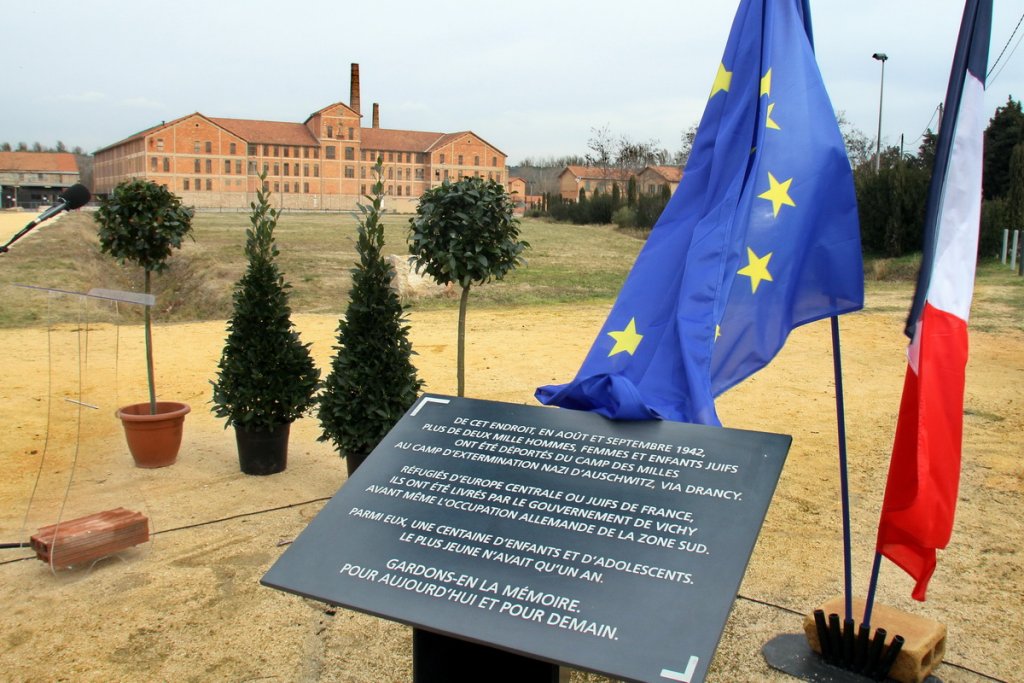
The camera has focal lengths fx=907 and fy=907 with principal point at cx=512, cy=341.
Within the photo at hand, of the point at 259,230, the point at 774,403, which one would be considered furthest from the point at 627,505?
the point at 774,403

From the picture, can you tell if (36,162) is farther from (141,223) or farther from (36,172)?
(141,223)

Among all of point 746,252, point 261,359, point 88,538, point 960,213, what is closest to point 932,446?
point 960,213

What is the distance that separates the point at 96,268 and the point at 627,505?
2328cm

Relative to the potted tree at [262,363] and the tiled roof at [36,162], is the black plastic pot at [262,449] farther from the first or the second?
the tiled roof at [36,162]

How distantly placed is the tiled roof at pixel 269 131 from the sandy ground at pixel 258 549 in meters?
75.2

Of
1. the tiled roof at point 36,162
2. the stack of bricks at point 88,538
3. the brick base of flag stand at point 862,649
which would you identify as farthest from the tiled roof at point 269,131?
the brick base of flag stand at point 862,649

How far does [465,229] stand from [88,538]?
120 inches

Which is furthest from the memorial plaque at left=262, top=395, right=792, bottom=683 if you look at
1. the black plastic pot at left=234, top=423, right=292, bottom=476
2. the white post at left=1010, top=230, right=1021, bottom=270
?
the white post at left=1010, top=230, right=1021, bottom=270

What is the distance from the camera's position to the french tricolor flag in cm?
314

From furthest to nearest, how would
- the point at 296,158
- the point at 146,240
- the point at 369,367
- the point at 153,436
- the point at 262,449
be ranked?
the point at 296,158
the point at 146,240
the point at 153,436
the point at 262,449
the point at 369,367

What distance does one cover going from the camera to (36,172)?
92625 mm

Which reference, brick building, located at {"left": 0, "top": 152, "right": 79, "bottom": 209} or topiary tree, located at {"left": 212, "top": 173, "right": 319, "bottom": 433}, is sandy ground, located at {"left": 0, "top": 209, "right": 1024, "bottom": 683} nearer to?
topiary tree, located at {"left": 212, "top": 173, "right": 319, "bottom": 433}

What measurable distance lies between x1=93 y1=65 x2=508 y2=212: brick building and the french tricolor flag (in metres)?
69.2

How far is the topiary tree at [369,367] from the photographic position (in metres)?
6.25
